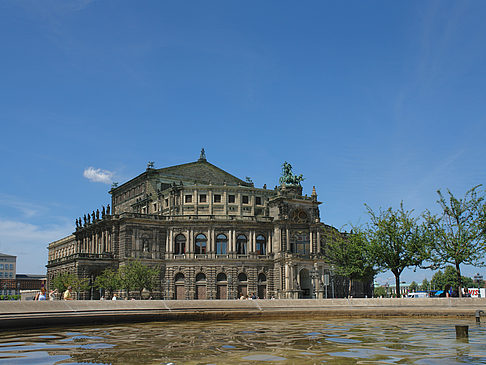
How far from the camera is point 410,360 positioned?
48.6 feet

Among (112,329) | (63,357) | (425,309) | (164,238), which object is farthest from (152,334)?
(164,238)

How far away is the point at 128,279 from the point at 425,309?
4891 centimetres

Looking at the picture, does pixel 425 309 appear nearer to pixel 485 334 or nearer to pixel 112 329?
pixel 485 334

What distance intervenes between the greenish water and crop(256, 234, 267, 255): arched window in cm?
6074

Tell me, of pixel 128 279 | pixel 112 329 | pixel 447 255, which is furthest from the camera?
pixel 128 279

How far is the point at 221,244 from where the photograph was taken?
279ft

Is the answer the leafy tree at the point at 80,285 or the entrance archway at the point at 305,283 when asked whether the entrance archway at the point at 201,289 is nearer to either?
the entrance archway at the point at 305,283

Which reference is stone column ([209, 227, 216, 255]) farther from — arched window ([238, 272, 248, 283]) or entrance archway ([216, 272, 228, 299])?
arched window ([238, 272, 248, 283])

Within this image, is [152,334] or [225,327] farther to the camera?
[225,327]

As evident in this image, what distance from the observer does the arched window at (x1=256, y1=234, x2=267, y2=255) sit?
86438mm

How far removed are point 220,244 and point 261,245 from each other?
275 inches

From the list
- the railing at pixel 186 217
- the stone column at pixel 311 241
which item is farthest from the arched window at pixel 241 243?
the stone column at pixel 311 241

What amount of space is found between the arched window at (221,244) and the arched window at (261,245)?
537 centimetres

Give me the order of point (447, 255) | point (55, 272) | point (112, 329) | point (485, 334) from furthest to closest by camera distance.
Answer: point (55, 272) < point (447, 255) < point (112, 329) < point (485, 334)
